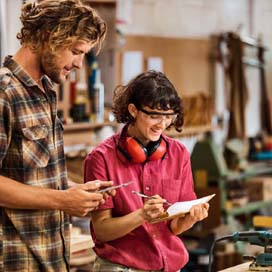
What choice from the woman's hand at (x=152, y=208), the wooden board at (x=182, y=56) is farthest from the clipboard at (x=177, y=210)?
the wooden board at (x=182, y=56)

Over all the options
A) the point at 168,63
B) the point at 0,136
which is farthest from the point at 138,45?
the point at 0,136

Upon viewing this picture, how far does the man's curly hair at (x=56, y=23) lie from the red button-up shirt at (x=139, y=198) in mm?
460

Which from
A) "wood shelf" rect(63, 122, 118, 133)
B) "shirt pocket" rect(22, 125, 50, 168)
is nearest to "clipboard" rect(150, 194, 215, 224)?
"shirt pocket" rect(22, 125, 50, 168)

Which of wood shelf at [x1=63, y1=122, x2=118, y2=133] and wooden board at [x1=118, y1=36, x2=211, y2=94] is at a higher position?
wooden board at [x1=118, y1=36, x2=211, y2=94]

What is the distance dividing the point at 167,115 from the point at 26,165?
22.5 inches

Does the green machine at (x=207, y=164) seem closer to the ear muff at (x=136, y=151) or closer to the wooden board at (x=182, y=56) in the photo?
the wooden board at (x=182, y=56)

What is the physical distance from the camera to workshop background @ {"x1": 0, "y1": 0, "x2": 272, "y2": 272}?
5.09 m

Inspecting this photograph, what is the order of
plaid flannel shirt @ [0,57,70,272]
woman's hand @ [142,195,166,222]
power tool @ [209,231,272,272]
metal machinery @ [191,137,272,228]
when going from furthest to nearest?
1. metal machinery @ [191,137,272,228]
2. power tool @ [209,231,272,272]
3. woman's hand @ [142,195,166,222]
4. plaid flannel shirt @ [0,57,70,272]

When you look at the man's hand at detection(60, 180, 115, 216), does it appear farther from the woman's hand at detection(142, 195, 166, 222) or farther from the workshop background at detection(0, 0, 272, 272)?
the workshop background at detection(0, 0, 272, 272)

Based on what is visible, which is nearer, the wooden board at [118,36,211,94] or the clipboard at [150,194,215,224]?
the clipboard at [150,194,215,224]

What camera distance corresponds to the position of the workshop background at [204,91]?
5.09 metres

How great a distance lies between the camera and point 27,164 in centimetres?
221

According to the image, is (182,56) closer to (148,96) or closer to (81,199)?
(148,96)

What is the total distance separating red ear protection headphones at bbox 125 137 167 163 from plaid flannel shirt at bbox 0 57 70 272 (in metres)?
0.29
